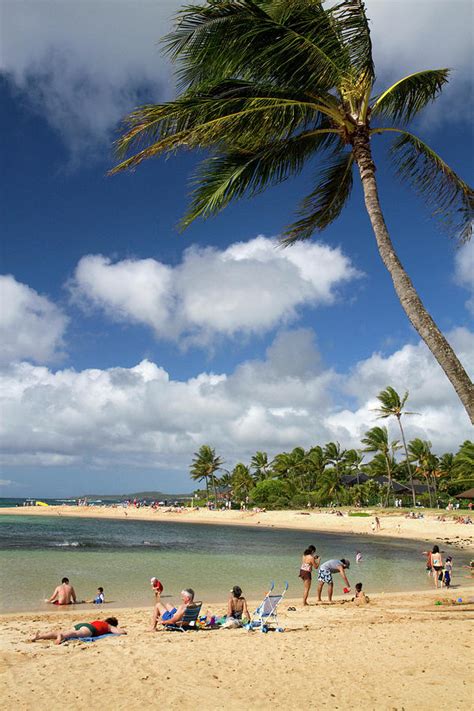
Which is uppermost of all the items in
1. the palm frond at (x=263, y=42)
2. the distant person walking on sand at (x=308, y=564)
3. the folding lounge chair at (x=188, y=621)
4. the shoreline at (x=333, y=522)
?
the palm frond at (x=263, y=42)

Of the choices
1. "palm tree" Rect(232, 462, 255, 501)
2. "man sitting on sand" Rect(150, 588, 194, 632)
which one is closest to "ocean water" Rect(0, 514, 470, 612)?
"man sitting on sand" Rect(150, 588, 194, 632)

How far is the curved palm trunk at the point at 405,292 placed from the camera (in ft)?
18.5

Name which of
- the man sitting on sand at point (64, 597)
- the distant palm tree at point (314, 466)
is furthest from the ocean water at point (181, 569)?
the distant palm tree at point (314, 466)

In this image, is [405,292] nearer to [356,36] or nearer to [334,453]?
[356,36]

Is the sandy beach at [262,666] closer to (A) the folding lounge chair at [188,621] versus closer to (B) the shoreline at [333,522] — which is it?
(A) the folding lounge chair at [188,621]

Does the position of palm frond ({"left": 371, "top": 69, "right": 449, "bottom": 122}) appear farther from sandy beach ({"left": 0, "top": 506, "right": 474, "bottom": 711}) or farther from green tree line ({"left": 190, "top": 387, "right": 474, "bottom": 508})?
green tree line ({"left": 190, "top": 387, "right": 474, "bottom": 508})

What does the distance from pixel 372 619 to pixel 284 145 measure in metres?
8.49

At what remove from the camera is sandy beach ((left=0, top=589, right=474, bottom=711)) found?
539 centimetres

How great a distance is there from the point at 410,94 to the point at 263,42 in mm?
2488

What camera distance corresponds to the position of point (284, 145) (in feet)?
25.0

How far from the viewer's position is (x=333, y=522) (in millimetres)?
47688

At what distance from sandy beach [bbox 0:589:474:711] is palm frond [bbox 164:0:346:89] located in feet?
23.9

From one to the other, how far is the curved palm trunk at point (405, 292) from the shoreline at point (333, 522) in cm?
2774

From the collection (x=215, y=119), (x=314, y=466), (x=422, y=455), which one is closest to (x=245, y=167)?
(x=215, y=119)
